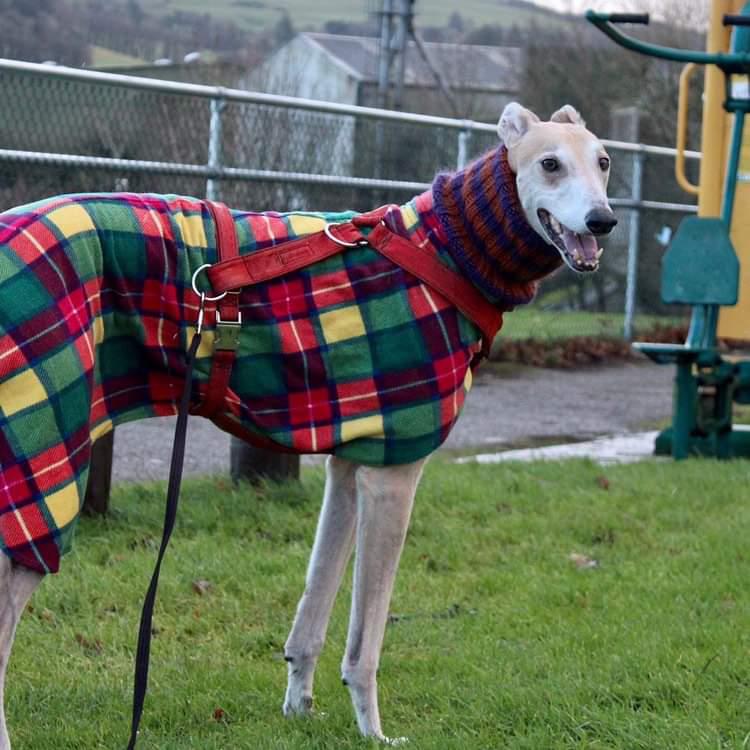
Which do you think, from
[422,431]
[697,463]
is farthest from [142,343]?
[697,463]

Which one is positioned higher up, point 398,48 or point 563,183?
point 563,183

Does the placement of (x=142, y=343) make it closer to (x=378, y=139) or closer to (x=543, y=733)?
(x=543, y=733)

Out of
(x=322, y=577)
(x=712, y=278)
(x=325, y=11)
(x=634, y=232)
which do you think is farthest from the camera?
(x=325, y=11)

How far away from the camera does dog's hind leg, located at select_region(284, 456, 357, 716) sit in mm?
4078

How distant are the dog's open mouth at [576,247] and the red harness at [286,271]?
0.30 metres

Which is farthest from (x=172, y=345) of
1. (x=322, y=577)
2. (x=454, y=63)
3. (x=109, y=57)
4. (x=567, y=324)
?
(x=454, y=63)

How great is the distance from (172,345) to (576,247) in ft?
3.61

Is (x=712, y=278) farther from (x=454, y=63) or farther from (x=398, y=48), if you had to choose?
(x=454, y=63)

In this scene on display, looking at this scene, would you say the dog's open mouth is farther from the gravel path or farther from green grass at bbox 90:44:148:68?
green grass at bbox 90:44:148:68

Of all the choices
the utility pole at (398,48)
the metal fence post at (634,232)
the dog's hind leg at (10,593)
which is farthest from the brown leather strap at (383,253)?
the utility pole at (398,48)

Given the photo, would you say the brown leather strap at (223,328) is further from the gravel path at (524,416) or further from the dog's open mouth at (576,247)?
the gravel path at (524,416)

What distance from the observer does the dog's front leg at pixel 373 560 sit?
381cm

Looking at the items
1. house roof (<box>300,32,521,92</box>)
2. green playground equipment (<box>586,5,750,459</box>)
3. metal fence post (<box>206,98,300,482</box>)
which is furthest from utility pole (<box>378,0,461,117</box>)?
metal fence post (<box>206,98,300,482</box>)

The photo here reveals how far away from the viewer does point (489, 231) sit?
149 inches
